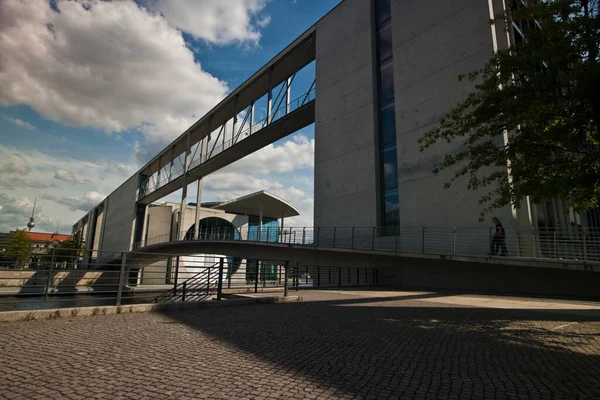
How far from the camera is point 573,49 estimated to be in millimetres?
6801

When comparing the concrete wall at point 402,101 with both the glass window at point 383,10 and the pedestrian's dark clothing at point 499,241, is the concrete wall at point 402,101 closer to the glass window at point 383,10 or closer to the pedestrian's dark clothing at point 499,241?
the glass window at point 383,10

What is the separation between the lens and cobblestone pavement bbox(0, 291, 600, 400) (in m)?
3.23

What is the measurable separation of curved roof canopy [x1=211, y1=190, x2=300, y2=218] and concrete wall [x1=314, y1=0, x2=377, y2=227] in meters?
21.3

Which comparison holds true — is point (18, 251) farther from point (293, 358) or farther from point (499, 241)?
point (499, 241)

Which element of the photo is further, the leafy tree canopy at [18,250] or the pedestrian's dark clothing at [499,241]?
the pedestrian's dark clothing at [499,241]

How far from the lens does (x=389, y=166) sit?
21156 mm

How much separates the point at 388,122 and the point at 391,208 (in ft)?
17.0

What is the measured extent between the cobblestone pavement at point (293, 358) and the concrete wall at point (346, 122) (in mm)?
15267

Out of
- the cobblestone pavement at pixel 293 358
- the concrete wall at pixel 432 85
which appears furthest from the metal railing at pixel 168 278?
the concrete wall at pixel 432 85

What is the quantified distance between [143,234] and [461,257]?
52164 mm

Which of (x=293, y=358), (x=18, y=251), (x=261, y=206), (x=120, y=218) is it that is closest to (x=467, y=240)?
(x=293, y=358)

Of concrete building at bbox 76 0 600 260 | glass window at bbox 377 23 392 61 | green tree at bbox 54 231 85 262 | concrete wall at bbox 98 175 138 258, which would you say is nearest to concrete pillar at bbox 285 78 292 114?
concrete building at bbox 76 0 600 260

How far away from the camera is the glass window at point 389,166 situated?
2073cm

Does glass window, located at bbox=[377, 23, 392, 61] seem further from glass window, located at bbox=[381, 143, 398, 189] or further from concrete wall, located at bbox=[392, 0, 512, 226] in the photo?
glass window, located at bbox=[381, 143, 398, 189]
